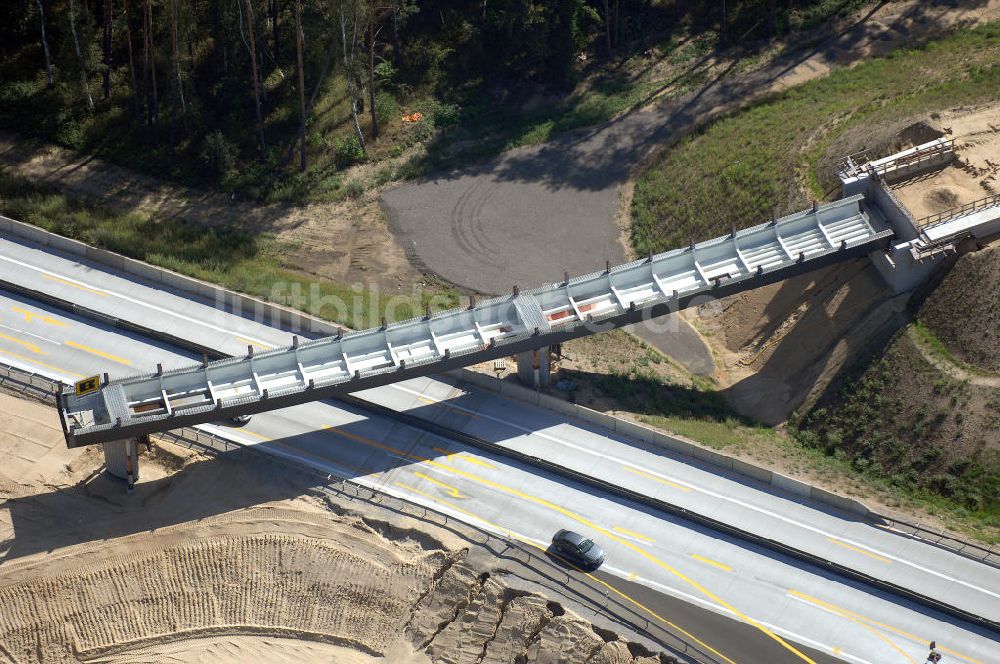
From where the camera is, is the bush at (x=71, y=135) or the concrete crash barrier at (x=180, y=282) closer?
the concrete crash barrier at (x=180, y=282)

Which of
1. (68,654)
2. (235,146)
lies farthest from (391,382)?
(235,146)

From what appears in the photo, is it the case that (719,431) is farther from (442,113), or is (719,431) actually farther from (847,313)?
(442,113)

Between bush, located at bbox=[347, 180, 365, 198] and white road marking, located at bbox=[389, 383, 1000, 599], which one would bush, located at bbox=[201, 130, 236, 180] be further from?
white road marking, located at bbox=[389, 383, 1000, 599]

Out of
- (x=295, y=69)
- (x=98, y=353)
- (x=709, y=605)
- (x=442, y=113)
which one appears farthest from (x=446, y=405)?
(x=295, y=69)

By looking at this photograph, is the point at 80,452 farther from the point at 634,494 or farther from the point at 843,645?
the point at 843,645

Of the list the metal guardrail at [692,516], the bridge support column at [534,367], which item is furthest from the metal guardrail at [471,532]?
the bridge support column at [534,367]

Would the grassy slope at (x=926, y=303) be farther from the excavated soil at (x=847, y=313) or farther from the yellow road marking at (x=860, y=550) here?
the yellow road marking at (x=860, y=550)
